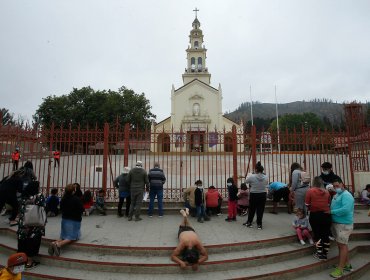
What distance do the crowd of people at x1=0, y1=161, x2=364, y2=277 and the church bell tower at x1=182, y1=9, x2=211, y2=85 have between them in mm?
41776

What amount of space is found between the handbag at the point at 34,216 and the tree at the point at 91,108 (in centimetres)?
3697

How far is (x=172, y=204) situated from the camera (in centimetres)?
873

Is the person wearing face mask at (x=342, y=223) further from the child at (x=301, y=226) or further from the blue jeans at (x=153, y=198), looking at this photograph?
the blue jeans at (x=153, y=198)

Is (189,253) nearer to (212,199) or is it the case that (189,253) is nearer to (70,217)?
(70,217)

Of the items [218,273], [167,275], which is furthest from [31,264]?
[218,273]

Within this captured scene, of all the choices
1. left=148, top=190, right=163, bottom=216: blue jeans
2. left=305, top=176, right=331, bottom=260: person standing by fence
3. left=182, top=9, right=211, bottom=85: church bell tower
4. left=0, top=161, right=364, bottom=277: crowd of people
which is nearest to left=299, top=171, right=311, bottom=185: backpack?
left=0, top=161, right=364, bottom=277: crowd of people

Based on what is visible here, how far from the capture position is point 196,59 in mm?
48906

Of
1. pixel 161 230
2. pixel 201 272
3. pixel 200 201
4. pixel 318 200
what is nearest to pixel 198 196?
pixel 200 201

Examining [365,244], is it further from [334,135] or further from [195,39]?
[195,39]

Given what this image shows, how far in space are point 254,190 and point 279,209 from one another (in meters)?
2.61

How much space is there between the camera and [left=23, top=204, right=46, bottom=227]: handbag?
498cm

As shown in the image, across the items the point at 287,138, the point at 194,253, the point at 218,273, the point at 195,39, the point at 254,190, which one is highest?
the point at 195,39

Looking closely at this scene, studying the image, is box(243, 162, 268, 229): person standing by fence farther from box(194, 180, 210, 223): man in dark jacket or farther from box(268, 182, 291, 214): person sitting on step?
box(268, 182, 291, 214): person sitting on step

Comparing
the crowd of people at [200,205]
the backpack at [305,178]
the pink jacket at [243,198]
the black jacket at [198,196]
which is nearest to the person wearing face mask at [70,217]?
the crowd of people at [200,205]
